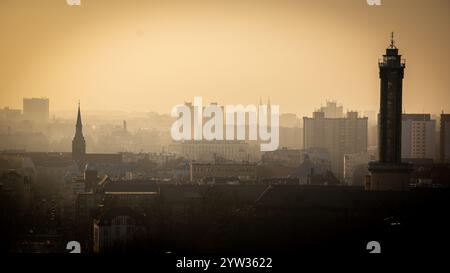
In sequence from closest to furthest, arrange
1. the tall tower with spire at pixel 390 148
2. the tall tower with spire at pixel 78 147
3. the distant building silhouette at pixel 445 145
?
1. the tall tower with spire at pixel 390 148
2. the distant building silhouette at pixel 445 145
3. the tall tower with spire at pixel 78 147

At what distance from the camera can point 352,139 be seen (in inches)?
1293

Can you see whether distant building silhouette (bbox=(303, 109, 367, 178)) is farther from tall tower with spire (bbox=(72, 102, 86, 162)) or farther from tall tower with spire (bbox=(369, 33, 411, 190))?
tall tower with spire (bbox=(369, 33, 411, 190))

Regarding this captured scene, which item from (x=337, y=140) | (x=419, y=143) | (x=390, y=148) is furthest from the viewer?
(x=337, y=140)

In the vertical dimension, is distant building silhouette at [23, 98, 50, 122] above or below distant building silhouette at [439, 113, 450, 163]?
above

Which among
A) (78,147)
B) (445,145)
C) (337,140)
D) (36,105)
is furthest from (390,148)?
(337,140)

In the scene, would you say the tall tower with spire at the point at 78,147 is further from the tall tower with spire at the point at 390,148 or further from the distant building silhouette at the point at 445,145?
the tall tower with spire at the point at 390,148

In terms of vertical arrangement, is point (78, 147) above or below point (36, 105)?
below

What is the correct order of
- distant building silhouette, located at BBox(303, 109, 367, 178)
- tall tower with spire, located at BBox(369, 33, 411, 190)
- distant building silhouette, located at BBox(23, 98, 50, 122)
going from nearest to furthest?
Result: distant building silhouette, located at BBox(23, 98, 50, 122) → tall tower with spire, located at BBox(369, 33, 411, 190) → distant building silhouette, located at BBox(303, 109, 367, 178)

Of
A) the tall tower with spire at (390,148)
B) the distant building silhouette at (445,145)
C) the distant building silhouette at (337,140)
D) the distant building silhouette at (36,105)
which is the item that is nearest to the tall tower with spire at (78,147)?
the distant building silhouette at (337,140)

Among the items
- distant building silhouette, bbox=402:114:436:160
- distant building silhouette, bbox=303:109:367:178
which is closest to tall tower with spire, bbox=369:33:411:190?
distant building silhouette, bbox=402:114:436:160

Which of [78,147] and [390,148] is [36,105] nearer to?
[390,148]

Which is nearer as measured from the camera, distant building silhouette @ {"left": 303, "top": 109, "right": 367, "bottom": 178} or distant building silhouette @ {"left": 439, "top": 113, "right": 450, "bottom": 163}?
distant building silhouette @ {"left": 439, "top": 113, "right": 450, "bottom": 163}

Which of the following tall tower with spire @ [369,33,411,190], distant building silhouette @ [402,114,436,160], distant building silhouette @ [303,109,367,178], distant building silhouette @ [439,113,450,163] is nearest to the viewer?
tall tower with spire @ [369,33,411,190]
